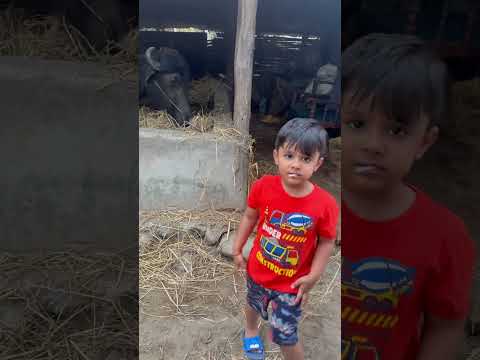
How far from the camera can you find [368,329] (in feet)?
1.27

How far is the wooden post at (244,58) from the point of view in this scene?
100.0 inches

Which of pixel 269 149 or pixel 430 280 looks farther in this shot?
pixel 269 149

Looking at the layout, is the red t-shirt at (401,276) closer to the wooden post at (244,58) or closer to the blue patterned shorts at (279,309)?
the blue patterned shorts at (279,309)

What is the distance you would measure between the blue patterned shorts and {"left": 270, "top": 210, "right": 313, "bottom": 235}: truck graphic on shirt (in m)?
0.19

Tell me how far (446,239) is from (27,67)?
190 centimetres

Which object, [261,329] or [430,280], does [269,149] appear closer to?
[261,329]

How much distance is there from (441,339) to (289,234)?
0.79 m

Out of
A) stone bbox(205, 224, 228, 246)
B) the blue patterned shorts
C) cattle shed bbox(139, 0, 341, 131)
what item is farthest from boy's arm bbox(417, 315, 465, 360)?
cattle shed bbox(139, 0, 341, 131)

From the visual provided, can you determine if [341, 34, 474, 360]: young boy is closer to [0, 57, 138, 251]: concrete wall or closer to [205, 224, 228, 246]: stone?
[0, 57, 138, 251]: concrete wall

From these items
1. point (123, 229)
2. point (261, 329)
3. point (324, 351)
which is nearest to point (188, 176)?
point (123, 229)

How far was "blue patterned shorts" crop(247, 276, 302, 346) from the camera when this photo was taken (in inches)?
49.1

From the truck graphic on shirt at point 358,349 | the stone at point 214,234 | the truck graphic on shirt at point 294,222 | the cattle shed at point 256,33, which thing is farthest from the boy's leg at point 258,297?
the cattle shed at point 256,33

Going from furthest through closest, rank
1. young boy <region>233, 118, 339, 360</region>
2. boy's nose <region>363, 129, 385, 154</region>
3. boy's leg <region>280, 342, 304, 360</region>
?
boy's leg <region>280, 342, 304, 360</region> → young boy <region>233, 118, 339, 360</region> → boy's nose <region>363, 129, 385, 154</region>

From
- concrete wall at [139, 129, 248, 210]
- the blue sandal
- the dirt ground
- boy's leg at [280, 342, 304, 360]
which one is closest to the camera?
boy's leg at [280, 342, 304, 360]
